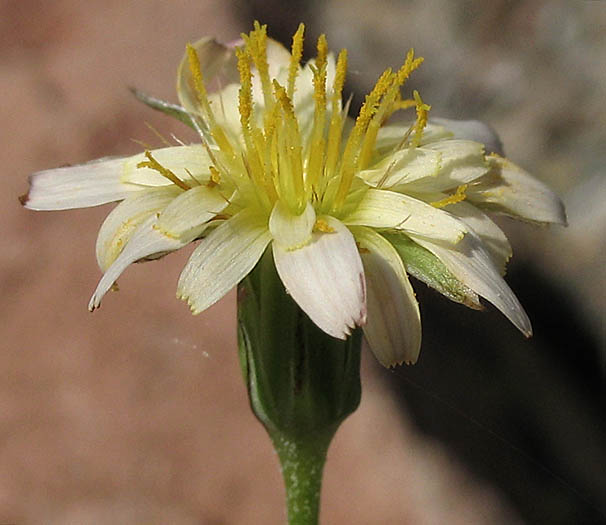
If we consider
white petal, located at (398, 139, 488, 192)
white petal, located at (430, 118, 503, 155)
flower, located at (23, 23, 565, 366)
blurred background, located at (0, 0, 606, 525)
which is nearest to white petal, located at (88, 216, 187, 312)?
flower, located at (23, 23, 565, 366)

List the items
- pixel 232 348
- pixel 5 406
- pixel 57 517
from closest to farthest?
pixel 57 517
pixel 5 406
pixel 232 348

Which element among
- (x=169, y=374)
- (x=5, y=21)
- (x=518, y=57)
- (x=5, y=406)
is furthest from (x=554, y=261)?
(x=5, y=21)

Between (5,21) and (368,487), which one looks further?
(5,21)

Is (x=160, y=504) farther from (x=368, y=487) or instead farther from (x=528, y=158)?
(x=528, y=158)

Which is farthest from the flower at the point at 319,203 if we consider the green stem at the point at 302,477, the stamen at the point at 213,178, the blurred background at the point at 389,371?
the blurred background at the point at 389,371

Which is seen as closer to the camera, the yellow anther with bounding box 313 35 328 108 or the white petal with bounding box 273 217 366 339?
the white petal with bounding box 273 217 366 339

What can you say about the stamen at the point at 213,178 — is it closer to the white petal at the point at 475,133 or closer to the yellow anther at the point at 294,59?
the yellow anther at the point at 294,59

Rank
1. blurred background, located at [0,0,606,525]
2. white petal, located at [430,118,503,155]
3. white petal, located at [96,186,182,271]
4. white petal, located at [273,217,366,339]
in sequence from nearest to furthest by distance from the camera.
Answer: white petal, located at [273,217,366,339]
white petal, located at [96,186,182,271]
white petal, located at [430,118,503,155]
blurred background, located at [0,0,606,525]

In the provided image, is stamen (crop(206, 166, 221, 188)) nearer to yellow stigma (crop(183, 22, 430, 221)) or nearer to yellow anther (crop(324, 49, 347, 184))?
yellow stigma (crop(183, 22, 430, 221))
